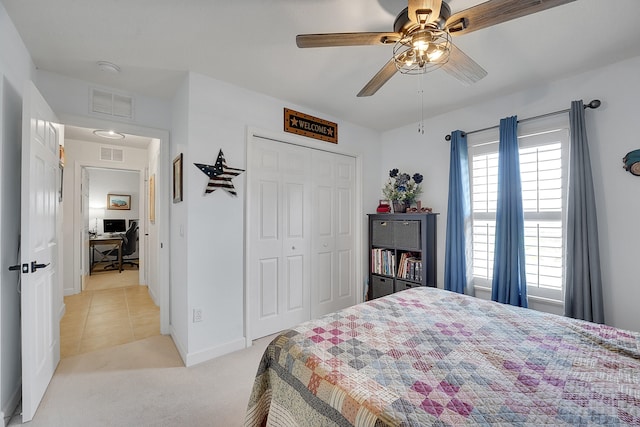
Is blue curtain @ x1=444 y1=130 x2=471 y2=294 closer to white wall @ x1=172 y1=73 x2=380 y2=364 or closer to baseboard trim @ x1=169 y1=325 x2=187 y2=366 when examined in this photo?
A: white wall @ x1=172 y1=73 x2=380 y2=364

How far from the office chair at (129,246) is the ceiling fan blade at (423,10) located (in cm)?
701

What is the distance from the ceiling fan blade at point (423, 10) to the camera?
1150mm

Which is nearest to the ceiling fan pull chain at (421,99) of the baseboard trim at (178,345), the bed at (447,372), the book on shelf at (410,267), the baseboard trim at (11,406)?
the book on shelf at (410,267)

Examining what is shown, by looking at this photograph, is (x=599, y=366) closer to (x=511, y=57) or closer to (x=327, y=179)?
(x=511, y=57)

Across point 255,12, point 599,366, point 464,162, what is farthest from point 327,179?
point 599,366

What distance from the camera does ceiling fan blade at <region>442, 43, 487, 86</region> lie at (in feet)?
4.89

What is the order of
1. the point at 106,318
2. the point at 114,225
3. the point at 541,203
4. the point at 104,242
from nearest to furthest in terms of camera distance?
the point at 541,203 → the point at 106,318 → the point at 104,242 → the point at 114,225

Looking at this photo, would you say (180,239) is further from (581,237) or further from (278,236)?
(581,237)

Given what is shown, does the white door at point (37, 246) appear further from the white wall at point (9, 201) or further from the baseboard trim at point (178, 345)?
the baseboard trim at point (178, 345)

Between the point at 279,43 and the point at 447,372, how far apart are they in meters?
2.15

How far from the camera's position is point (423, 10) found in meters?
1.18

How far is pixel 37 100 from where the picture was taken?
1763 mm

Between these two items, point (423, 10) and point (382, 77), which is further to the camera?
point (382, 77)

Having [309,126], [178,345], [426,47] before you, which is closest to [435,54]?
[426,47]
